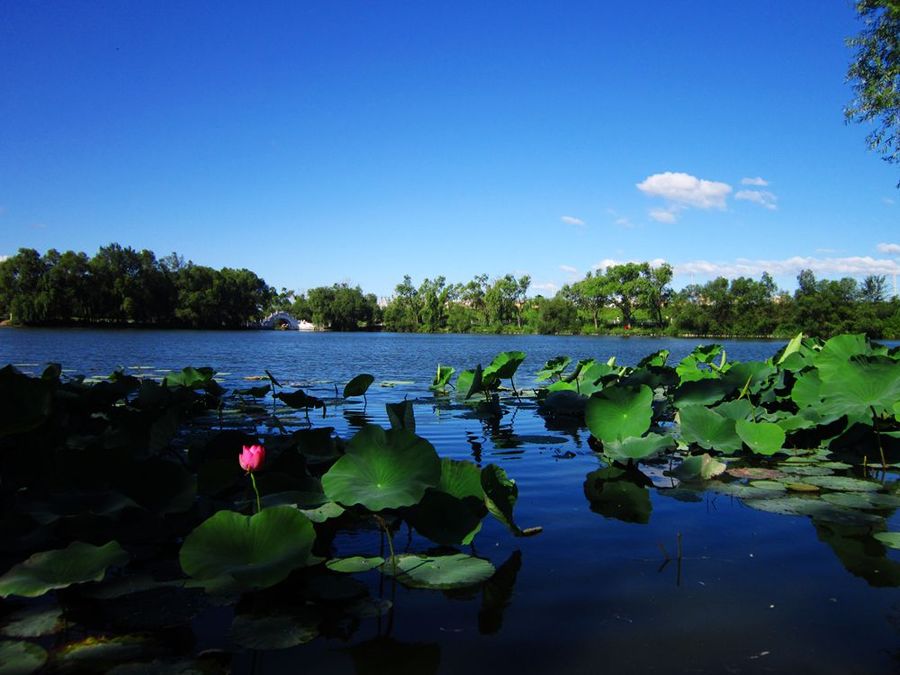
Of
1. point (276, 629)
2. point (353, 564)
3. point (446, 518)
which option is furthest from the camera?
point (446, 518)

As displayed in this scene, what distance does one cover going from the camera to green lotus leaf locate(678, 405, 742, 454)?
4.14 meters

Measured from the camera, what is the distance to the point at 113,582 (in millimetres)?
2086

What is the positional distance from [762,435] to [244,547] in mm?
3570

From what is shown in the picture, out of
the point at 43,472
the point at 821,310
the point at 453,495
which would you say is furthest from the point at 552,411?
the point at 821,310

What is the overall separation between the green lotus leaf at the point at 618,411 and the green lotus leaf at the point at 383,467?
2.21 meters

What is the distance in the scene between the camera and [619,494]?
3.70 meters

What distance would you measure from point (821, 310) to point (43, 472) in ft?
239

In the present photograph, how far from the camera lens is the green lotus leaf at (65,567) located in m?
1.78

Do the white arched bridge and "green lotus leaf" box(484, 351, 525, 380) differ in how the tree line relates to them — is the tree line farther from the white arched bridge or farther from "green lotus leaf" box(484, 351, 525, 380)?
"green lotus leaf" box(484, 351, 525, 380)

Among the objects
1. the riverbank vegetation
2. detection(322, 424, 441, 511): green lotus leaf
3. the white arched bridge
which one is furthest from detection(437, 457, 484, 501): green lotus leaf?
the white arched bridge

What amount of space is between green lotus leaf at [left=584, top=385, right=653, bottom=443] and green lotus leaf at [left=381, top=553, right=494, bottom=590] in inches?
85.0

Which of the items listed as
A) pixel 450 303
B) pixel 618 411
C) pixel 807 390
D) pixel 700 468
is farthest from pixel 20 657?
pixel 450 303

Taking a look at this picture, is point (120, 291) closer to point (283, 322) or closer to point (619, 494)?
point (283, 322)

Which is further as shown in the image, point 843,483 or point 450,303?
point 450,303
